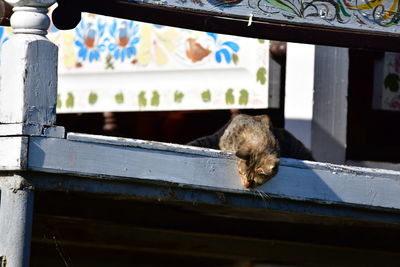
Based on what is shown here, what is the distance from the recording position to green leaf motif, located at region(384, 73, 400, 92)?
8219 mm

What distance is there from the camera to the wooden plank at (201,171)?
499 cm

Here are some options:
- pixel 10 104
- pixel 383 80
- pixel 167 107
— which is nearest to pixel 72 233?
pixel 167 107

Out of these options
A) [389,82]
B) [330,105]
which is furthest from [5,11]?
[389,82]

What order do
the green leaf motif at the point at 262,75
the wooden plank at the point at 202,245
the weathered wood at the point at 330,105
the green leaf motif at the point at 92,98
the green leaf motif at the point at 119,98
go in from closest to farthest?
1. the wooden plank at the point at 202,245
2. the weathered wood at the point at 330,105
3. the green leaf motif at the point at 262,75
4. the green leaf motif at the point at 119,98
5. the green leaf motif at the point at 92,98

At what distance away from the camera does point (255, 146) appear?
6070 millimetres

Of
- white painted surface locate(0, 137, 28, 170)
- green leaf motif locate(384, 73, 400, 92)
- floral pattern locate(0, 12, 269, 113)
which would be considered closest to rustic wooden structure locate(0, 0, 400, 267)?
white painted surface locate(0, 137, 28, 170)

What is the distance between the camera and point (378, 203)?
5.82 m

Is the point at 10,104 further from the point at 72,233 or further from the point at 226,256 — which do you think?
the point at 226,256

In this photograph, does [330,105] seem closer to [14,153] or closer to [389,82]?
[389,82]

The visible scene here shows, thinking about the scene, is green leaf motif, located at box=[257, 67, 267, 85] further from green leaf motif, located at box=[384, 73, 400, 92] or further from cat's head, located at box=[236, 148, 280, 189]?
cat's head, located at box=[236, 148, 280, 189]

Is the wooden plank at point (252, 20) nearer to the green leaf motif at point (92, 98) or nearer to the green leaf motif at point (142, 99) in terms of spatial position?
the green leaf motif at point (142, 99)

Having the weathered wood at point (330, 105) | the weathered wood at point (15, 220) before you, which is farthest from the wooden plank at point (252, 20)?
the weathered wood at point (330, 105)

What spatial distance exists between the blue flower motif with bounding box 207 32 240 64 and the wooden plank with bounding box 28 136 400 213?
2.26m

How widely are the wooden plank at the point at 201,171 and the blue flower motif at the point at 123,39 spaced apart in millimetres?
2962
